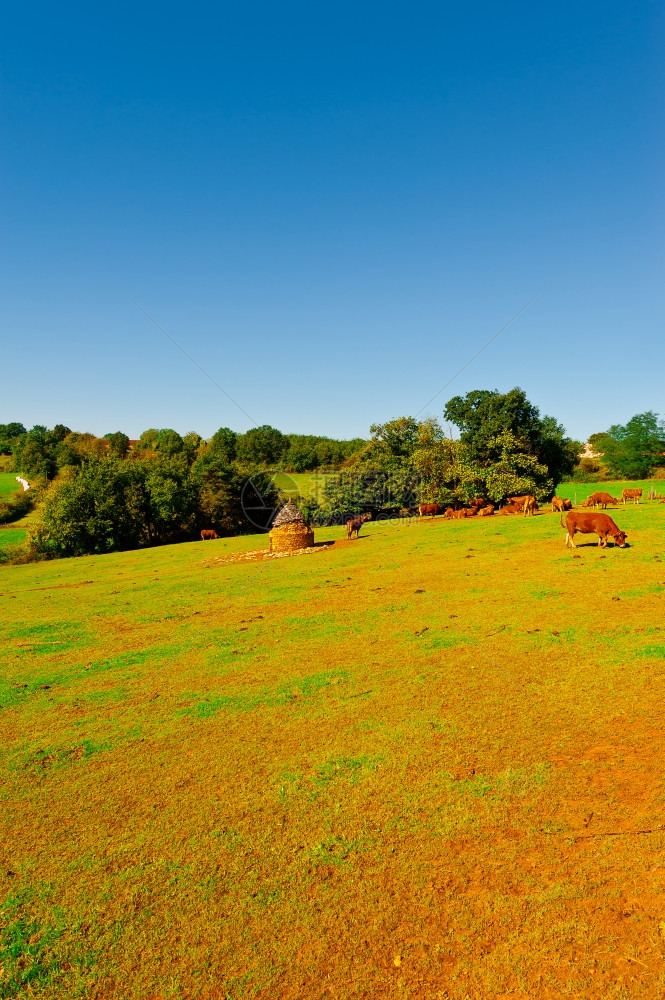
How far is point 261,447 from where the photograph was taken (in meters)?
126

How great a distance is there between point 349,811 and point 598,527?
18265 mm

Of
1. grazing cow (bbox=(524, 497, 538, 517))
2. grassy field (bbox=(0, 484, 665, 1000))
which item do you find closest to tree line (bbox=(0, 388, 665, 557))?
grazing cow (bbox=(524, 497, 538, 517))

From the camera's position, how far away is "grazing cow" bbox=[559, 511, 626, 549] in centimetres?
2066

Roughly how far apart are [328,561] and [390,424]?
41.2 m

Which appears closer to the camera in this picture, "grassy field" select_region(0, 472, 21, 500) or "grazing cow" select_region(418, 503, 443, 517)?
"grazing cow" select_region(418, 503, 443, 517)

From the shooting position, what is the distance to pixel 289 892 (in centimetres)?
531

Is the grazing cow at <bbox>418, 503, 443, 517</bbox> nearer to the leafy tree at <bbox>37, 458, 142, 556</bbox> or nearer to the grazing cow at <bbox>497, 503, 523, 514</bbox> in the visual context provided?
the grazing cow at <bbox>497, 503, 523, 514</bbox>

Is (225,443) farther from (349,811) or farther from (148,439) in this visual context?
(349,811)

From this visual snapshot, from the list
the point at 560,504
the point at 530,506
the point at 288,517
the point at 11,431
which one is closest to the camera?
the point at 560,504

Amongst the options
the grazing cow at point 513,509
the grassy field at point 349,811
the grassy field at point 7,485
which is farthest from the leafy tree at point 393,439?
the grassy field at point 7,485

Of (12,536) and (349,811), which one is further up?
(12,536)

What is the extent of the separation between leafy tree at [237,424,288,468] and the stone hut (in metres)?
81.8

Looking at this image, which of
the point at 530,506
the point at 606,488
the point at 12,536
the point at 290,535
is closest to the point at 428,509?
the point at 530,506

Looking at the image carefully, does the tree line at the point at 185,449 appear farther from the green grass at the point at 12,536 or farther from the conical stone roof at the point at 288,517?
the conical stone roof at the point at 288,517
